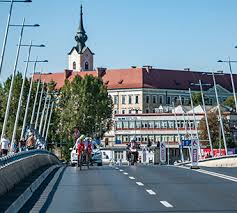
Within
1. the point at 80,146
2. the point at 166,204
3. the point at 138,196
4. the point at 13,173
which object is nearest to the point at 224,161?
the point at 80,146

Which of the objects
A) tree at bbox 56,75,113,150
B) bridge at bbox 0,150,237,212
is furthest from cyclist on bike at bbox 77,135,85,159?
tree at bbox 56,75,113,150

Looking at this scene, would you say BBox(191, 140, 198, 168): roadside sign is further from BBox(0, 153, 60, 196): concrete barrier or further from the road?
BBox(0, 153, 60, 196): concrete barrier

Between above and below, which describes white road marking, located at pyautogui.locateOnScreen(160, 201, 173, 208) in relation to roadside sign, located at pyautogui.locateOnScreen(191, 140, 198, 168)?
below

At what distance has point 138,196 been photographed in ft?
72.0

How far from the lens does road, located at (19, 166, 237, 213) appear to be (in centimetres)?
1852

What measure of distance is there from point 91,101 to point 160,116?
2596 centimetres

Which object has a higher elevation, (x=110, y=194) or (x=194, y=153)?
(x=194, y=153)

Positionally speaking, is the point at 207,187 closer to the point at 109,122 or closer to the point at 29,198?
the point at 29,198

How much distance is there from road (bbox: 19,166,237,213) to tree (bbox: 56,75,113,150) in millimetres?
132404

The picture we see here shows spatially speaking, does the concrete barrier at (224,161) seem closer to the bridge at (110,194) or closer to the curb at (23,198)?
the bridge at (110,194)

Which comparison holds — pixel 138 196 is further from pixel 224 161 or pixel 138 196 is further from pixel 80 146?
pixel 224 161

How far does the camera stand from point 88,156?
1763 inches

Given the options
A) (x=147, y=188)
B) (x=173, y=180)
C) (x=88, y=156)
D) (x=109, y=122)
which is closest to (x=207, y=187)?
(x=147, y=188)

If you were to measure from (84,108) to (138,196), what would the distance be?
487ft
